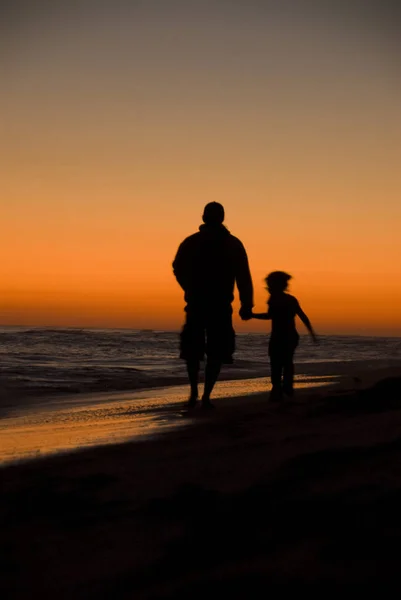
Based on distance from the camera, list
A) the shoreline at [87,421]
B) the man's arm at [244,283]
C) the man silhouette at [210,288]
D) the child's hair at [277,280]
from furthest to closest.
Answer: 1. the child's hair at [277,280]
2. the man's arm at [244,283]
3. the man silhouette at [210,288]
4. the shoreline at [87,421]

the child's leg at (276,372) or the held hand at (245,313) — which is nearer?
the child's leg at (276,372)

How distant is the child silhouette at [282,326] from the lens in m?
7.20

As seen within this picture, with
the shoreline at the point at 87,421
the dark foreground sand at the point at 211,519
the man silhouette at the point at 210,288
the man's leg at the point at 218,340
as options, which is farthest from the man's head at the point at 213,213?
the dark foreground sand at the point at 211,519

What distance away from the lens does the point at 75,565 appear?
2.03m

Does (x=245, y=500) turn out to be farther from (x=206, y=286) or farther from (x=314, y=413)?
(x=206, y=286)

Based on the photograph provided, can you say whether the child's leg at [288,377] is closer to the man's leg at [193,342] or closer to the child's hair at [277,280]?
the child's hair at [277,280]

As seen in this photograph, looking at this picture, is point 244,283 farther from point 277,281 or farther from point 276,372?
point 276,372

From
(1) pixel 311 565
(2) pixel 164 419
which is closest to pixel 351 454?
Answer: (1) pixel 311 565

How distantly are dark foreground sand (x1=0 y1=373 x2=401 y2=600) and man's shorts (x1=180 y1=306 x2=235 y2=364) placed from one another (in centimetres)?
322

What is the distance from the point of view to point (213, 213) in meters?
6.88

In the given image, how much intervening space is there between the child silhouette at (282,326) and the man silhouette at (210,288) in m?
0.48

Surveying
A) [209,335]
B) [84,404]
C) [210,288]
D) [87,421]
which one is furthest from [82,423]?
[84,404]

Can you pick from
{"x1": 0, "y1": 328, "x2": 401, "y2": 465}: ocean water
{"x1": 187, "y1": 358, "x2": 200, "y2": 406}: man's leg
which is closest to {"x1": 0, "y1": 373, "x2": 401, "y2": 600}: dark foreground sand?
{"x1": 0, "y1": 328, "x2": 401, "y2": 465}: ocean water

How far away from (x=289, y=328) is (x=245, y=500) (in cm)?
505
